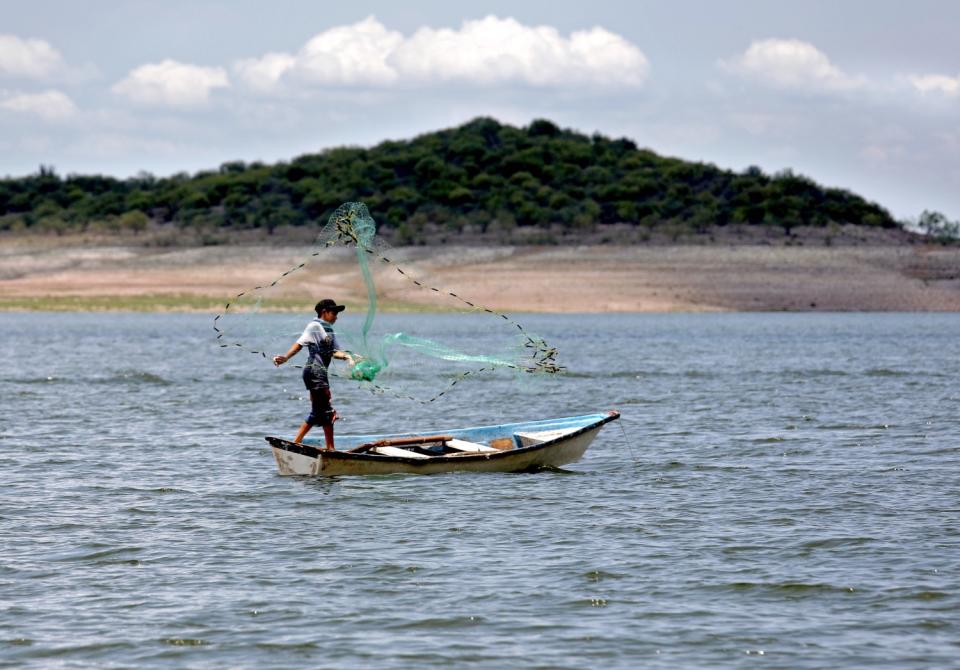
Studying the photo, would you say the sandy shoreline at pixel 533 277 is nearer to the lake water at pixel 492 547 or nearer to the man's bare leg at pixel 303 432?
the lake water at pixel 492 547

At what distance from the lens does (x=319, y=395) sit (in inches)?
797

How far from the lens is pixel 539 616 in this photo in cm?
1280

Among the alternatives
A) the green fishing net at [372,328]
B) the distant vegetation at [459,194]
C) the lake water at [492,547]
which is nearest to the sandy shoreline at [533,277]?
the green fishing net at [372,328]

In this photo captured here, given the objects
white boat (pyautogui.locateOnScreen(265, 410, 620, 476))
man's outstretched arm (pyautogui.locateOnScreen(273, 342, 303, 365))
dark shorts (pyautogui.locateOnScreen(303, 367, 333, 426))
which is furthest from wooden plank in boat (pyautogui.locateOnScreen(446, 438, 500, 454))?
man's outstretched arm (pyautogui.locateOnScreen(273, 342, 303, 365))

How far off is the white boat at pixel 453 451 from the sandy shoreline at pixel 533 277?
2920 inches

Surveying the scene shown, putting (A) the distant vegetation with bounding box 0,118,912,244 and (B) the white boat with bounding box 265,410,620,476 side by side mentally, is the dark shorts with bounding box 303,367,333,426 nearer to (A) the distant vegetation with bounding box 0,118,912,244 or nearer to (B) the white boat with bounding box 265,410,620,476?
(B) the white boat with bounding box 265,410,620,476

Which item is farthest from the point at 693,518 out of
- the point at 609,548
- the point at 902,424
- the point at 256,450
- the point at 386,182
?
the point at 386,182

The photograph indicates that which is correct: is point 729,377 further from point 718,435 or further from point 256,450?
Answer: point 256,450

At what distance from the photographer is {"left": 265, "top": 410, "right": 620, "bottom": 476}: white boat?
20312mm

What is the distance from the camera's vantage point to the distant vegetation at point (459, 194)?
115688 millimetres

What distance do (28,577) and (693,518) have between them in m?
7.44

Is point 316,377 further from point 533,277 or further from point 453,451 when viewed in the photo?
point 533,277

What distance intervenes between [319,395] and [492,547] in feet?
17.7

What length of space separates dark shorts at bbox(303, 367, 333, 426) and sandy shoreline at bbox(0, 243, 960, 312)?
75.6 metres
